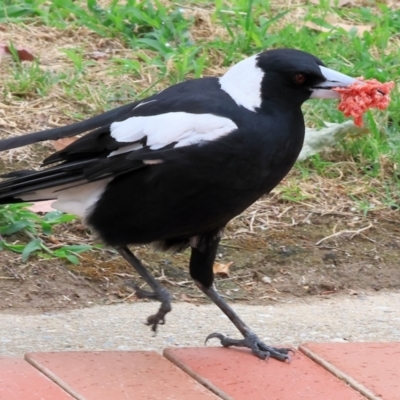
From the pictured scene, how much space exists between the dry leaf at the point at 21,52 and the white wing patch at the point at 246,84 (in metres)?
1.89

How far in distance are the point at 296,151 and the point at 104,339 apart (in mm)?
771

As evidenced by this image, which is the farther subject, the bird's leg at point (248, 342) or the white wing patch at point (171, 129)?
the bird's leg at point (248, 342)

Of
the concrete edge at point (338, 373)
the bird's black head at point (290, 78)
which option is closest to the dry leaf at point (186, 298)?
the concrete edge at point (338, 373)

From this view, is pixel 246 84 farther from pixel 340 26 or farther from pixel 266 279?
pixel 340 26

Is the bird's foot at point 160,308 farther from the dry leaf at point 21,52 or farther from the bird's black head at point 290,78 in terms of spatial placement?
the dry leaf at point 21,52

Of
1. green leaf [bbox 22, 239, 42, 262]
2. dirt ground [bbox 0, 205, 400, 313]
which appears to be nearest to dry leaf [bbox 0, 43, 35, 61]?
dirt ground [bbox 0, 205, 400, 313]

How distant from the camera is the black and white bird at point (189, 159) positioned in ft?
8.48

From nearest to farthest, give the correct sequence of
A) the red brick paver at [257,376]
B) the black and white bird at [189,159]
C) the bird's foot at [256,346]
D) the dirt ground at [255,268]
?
1. the red brick paver at [257,376]
2. the black and white bird at [189,159]
3. the bird's foot at [256,346]
4. the dirt ground at [255,268]

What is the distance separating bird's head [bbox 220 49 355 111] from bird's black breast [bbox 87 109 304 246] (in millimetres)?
60

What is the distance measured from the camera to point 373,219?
376 cm

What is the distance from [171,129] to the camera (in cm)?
264

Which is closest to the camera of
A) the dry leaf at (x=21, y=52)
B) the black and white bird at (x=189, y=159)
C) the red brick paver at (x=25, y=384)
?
the red brick paver at (x=25, y=384)

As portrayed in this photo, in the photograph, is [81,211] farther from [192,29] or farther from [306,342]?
[192,29]

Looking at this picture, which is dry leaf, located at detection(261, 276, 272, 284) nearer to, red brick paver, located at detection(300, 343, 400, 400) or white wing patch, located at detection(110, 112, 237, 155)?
red brick paver, located at detection(300, 343, 400, 400)
